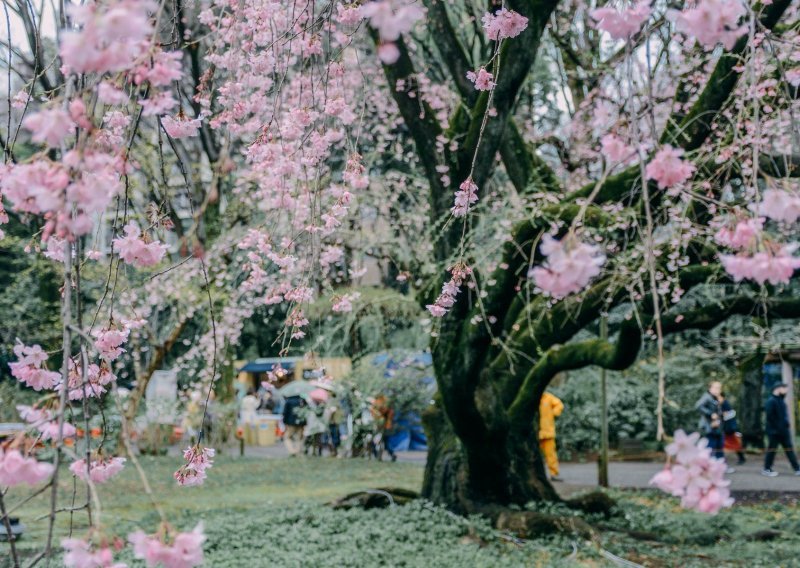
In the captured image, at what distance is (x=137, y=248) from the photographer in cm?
222

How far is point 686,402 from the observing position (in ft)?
55.4

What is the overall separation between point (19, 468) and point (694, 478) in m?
1.28

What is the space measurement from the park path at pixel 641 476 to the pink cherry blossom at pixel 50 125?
9898 millimetres

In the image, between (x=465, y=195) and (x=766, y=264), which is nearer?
(x=766, y=264)

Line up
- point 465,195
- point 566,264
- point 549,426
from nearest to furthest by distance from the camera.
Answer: point 566,264, point 465,195, point 549,426

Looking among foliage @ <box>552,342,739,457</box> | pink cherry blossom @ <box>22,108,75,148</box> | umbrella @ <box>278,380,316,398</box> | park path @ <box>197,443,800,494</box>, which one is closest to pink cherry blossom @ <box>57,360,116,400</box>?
pink cherry blossom @ <box>22,108,75,148</box>

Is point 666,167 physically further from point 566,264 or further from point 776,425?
point 776,425

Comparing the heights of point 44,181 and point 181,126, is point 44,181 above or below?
below

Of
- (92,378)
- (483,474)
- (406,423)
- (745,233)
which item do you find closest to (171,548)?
(92,378)

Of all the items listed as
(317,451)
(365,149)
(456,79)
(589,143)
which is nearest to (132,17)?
(456,79)

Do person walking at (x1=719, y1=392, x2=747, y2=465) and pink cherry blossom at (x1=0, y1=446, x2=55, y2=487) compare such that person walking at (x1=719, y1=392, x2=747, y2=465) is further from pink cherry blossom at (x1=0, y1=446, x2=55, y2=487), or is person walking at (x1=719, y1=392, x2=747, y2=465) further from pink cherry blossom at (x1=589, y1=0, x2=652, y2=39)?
pink cherry blossom at (x1=0, y1=446, x2=55, y2=487)

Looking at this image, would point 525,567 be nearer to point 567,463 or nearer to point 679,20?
point 679,20

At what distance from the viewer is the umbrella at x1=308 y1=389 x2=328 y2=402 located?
14996 millimetres

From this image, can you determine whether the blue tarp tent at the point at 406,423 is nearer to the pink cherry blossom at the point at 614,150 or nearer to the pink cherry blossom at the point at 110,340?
the pink cherry blossom at the point at 110,340
